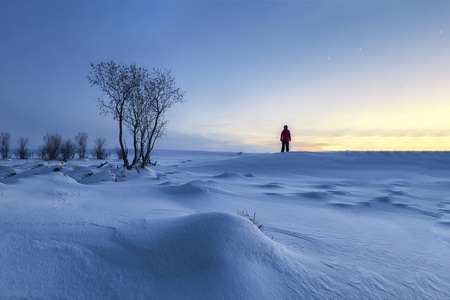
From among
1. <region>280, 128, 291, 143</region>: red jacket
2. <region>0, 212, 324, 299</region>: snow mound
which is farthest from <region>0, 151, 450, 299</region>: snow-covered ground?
<region>280, 128, 291, 143</region>: red jacket

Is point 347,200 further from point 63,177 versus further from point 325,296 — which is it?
point 63,177

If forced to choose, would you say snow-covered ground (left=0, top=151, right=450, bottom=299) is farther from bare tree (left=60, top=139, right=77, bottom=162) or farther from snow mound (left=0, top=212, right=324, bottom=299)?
bare tree (left=60, top=139, right=77, bottom=162)

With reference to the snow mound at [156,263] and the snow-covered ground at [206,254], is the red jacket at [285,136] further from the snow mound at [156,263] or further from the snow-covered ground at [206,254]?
the snow mound at [156,263]

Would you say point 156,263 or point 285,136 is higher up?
point 285,136

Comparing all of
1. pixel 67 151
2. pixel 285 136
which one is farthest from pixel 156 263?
pixel 67 151

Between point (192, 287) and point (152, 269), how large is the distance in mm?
303

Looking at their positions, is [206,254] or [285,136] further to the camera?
[285,136]

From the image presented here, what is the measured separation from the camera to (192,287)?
1.63 meters

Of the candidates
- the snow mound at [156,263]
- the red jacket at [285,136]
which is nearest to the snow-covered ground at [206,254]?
the snow mound at [156,263]

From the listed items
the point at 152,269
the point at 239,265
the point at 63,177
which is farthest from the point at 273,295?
the point at 63,177

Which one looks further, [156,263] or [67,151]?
[67,151]

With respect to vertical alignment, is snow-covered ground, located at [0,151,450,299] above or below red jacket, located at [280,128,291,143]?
below

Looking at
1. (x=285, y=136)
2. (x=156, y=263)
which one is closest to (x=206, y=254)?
(x=156, y=263)

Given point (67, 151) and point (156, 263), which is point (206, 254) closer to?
point (156, 263)
